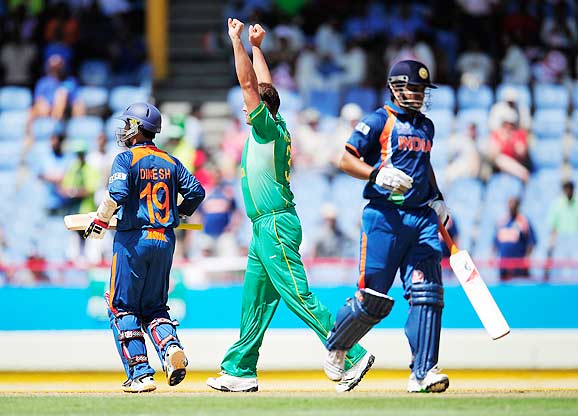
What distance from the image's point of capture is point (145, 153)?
9883 millimetres

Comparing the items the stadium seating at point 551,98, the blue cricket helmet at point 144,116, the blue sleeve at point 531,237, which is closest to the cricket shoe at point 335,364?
the blue cricket helmet at point 144,116

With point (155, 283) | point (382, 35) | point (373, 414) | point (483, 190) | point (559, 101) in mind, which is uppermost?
point (382, 35)

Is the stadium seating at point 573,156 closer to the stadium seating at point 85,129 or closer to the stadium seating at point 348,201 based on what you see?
the stadium seating at point 348,201

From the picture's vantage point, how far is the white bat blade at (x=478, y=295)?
362 inches

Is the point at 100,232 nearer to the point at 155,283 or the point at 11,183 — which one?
the point at 155,283

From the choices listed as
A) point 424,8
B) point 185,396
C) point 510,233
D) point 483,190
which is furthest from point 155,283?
point 424,8

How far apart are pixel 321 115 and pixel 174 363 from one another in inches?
397

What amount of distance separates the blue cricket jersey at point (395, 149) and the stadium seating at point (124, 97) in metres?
10.8

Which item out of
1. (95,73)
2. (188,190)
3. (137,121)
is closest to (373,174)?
(188,190)

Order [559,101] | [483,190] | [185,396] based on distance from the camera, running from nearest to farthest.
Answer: [185,396] → [483,190] → [559,101]

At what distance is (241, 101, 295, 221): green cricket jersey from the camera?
9.79 metres

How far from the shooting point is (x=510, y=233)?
54.2ft

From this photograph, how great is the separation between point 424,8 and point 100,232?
12471mm

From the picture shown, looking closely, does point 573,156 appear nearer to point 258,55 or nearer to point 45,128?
point 45,128
